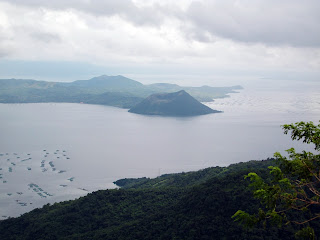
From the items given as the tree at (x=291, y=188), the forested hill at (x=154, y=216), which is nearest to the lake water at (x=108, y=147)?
the forested hill at (x=154, y=216)

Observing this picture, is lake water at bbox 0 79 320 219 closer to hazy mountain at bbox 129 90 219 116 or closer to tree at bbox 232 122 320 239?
hazy mountain at bbox 129 90 219 116

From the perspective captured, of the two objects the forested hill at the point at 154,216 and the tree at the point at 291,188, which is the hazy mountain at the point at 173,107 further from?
the tree at the point at 291,188

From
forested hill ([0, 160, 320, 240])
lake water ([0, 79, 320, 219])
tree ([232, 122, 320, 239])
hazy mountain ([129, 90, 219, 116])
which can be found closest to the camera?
tree ([232, 122, 320, 239])

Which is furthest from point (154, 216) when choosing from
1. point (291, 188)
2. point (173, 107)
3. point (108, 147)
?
point (173, 107)

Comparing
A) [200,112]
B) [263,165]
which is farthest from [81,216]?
[200,112]

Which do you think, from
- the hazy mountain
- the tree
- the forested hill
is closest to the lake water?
the hazy mountain

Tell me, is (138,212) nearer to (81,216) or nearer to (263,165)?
(81,216)

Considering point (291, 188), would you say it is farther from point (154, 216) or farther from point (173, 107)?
point (173, 107)
